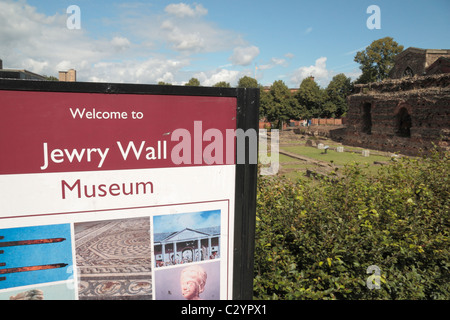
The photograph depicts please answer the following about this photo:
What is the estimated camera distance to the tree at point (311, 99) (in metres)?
59.3

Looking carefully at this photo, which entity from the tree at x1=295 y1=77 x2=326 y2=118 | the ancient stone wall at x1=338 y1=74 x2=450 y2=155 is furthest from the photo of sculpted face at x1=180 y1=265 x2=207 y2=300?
the tree at x1=295 y1=77 x2=326 y2=118

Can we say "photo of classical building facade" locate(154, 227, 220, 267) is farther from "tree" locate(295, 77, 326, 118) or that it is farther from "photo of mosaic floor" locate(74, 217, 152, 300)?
"tree" locate(295, 77, 326, 118)

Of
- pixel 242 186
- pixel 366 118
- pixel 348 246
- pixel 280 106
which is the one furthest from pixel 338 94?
pixel 242 186

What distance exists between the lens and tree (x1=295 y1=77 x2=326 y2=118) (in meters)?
59.3

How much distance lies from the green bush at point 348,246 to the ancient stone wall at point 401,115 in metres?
16.9

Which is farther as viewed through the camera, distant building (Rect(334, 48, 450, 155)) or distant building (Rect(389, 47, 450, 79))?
distant building (Rect(389, 47, 450, 79))

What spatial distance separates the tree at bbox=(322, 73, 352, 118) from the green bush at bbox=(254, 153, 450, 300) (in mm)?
59622

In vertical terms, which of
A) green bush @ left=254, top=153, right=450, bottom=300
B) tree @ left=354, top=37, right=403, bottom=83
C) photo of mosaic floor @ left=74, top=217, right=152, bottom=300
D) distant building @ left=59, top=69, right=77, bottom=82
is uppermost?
tree @ left=354, top=37, right=403, bottom=83

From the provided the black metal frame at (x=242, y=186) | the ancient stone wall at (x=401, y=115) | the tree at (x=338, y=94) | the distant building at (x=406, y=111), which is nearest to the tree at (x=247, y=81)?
the tree at (x=338, y=94)

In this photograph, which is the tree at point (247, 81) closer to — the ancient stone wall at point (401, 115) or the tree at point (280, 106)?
the tree at point (280, 106)

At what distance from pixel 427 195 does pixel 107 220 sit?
4308 millimetres

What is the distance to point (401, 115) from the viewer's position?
24312 millimetres

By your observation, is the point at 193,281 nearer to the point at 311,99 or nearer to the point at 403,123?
the point at 403,123
